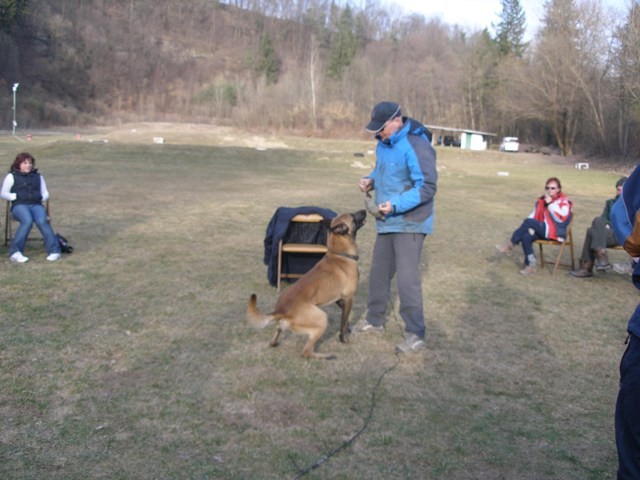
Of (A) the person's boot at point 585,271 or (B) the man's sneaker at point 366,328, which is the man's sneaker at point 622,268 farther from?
(B) the man's sneaker at point 366,328

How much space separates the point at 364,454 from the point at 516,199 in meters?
18.5

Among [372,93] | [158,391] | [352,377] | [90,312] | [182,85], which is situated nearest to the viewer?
[158,391]

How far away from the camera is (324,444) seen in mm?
3760

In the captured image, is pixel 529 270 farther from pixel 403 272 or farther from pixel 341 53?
pixel 341 53

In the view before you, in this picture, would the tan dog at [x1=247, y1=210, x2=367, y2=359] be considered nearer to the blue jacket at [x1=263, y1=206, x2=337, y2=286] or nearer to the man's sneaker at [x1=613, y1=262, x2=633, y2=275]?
the blue jacket at [x1=263, y1=206, x2=337, y2=286]

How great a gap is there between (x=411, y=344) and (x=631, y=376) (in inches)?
126

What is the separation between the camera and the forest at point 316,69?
49844 millimetres

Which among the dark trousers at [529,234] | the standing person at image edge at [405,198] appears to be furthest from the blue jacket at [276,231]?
the dark trousers at [529,234]

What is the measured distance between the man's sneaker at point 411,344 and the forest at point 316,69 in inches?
1606

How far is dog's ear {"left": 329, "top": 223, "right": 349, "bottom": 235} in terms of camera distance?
557cm

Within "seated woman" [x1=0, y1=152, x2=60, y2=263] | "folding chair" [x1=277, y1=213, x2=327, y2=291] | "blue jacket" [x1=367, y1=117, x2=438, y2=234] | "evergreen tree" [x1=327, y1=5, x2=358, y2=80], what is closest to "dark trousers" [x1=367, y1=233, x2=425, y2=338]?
"blue jacket" [x1=367, y1=117, x2=438, y2=234]

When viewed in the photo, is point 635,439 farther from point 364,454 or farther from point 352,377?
point 352,377

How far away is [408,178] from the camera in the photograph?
17.4 feet

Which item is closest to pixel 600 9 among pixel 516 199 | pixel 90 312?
pixel 516 199
